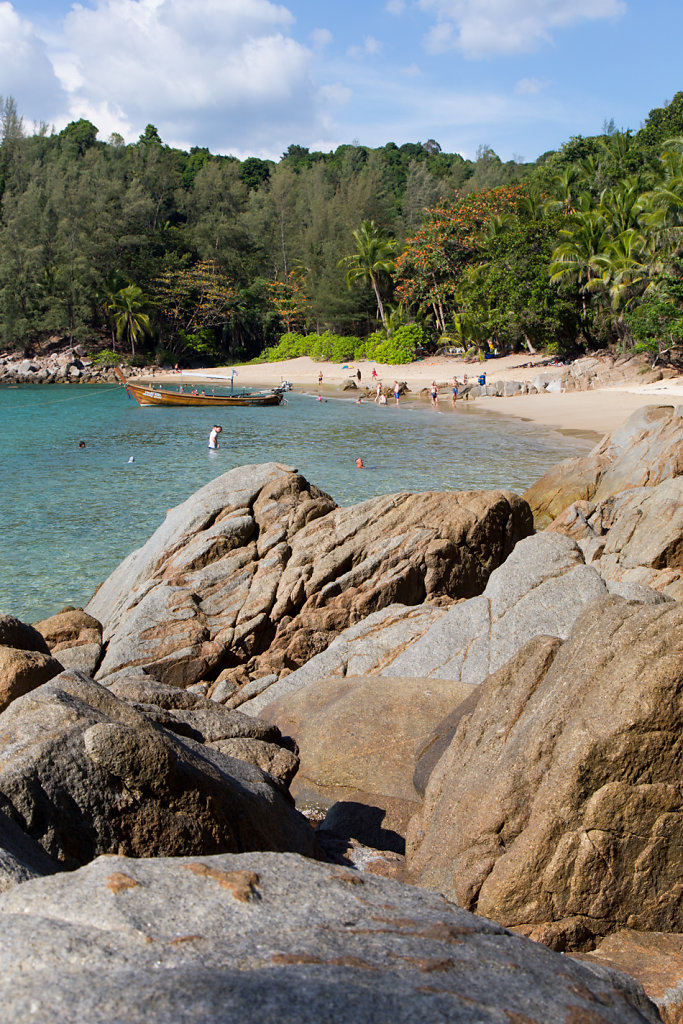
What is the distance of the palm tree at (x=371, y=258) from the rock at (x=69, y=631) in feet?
199

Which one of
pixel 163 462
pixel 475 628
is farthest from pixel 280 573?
pixel 163 462

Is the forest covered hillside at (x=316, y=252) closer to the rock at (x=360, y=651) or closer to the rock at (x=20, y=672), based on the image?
the rock at (x=360, y=651)

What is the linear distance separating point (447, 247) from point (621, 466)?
4840 centimetres

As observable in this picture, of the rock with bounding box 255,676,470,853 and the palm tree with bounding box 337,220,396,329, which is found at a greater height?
the palm tree with bounding box 337,220,396,329

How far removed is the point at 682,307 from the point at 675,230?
3991 mm

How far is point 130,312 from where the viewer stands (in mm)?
76188

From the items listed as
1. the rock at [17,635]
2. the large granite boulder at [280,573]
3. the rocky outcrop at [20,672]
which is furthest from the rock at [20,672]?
the large granite boulder at [280,573]

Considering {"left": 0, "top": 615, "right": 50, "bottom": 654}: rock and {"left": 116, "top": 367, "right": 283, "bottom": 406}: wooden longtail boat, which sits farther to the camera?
{"left": 116, "top": 367, "right": 283, "bottom": 406}: wooden longtail boat

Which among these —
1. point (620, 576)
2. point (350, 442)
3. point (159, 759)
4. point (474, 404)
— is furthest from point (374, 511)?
point (474, 404)

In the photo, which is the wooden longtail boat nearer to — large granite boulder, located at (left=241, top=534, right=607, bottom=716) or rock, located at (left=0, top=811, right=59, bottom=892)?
large granite boulder, located at (left=241, top=534, right=607, bottom=716)

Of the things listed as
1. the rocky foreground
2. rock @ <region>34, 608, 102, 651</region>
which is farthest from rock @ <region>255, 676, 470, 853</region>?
rock @ <region>34, 608, 102, 651</region>

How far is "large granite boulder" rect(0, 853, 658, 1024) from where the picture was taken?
207 centimetres

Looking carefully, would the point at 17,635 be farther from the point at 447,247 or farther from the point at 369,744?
the point at 447,247

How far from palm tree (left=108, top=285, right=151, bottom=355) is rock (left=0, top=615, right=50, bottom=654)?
71.5 metres
